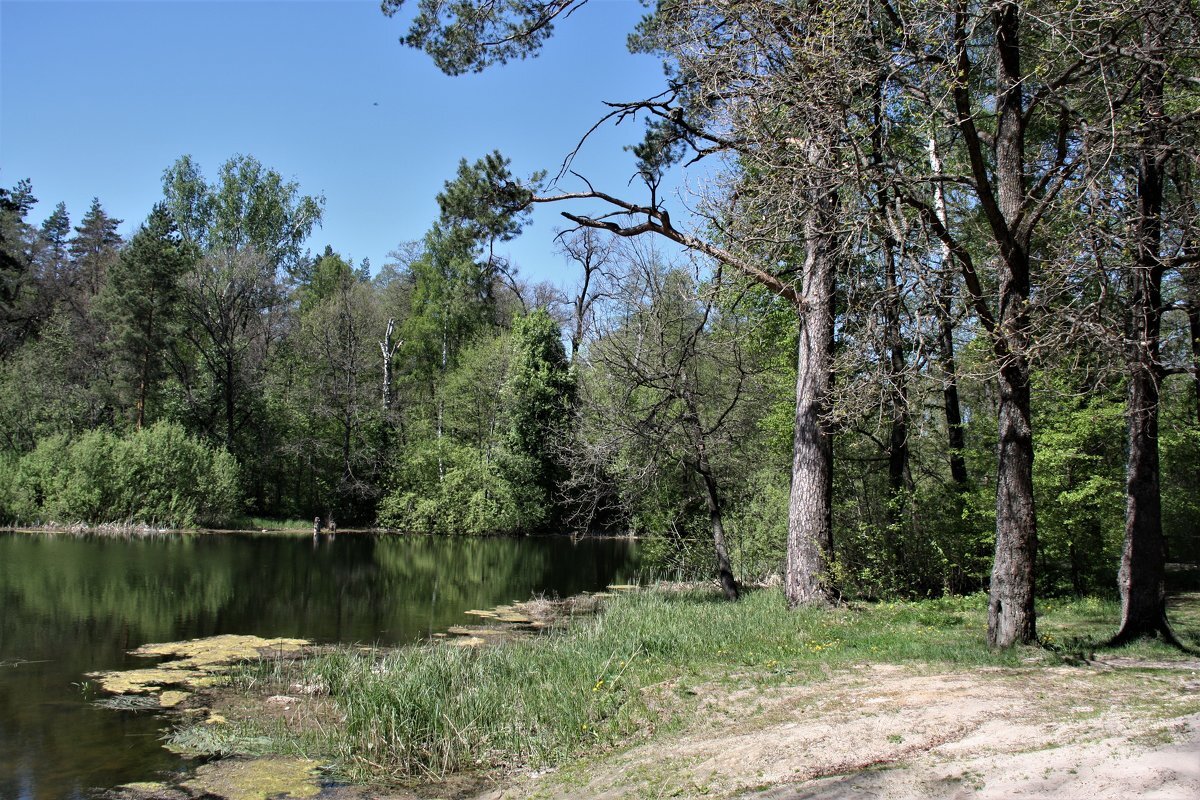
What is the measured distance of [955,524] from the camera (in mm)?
12797

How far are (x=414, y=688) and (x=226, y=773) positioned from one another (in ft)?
5.71

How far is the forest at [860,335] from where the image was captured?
7.77 m

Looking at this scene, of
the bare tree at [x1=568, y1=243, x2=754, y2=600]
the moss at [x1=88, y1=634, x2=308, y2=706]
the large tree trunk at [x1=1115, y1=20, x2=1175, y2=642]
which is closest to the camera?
the large tree trunk at [x1=1115, y1=20, x2=1175, y2=642]

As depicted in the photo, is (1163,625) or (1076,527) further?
(1076,527)

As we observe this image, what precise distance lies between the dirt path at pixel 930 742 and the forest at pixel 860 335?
1.82m

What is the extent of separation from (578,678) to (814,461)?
5173mm

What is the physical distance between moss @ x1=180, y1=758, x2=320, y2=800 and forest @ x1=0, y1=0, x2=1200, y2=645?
6285 millimetres

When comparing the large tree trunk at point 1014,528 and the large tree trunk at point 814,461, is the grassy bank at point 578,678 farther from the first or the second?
the large tree trunk at point 814,461

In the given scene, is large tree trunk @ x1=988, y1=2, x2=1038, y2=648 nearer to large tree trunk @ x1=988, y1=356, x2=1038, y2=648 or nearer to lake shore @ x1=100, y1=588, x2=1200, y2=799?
large tree trunk @ x1=988, y1=356, x2=1038, y2=648

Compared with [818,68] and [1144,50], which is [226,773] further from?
[1144,50]

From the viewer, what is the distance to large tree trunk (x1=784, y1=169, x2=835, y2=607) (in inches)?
451

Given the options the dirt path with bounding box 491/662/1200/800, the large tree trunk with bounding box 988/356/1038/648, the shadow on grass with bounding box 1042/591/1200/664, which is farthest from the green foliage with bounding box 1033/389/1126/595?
the dirt path with bounding box 491/662/1200/800

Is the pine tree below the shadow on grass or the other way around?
the other way around

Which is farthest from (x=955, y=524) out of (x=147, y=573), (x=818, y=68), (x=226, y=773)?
(x=147, y=573)
